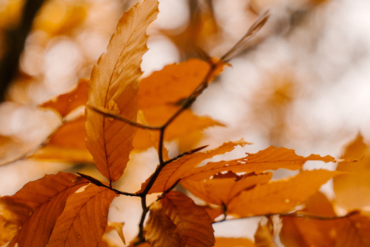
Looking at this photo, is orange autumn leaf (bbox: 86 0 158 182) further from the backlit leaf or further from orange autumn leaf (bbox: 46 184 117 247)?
the backlit leaf

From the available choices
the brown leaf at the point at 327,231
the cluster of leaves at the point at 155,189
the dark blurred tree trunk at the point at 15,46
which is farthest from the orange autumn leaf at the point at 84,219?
the dark blurred tree trunk at the point at 15,46

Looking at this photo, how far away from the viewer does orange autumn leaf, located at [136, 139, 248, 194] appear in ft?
0.67

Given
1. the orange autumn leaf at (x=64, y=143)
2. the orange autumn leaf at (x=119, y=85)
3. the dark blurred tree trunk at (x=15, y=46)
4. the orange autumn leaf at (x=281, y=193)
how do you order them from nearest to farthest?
1. the orange autumn leaf at (x=119, y=85)
2. the orange autumn leaf at (x=281, y=193)
3. the orange autumn leaf at (x=64, y=143)
4. the dark blurred tree trunk at (x=15, y=46)

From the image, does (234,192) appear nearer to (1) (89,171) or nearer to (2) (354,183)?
(2) (354,183)

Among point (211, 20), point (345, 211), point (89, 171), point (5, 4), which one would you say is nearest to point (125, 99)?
point (345, 211)

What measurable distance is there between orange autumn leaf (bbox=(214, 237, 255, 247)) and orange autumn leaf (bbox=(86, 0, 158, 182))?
0.21 metres

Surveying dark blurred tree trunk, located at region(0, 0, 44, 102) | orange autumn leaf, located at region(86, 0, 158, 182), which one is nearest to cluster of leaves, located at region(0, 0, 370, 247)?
orange autumn leaf, located at region(86, 0, 158, 182)

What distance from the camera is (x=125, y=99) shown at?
0.20 meters

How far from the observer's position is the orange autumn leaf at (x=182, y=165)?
0.67 feet

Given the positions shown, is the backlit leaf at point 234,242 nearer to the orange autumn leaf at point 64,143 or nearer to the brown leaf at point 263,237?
the brown leaf at point 263,237

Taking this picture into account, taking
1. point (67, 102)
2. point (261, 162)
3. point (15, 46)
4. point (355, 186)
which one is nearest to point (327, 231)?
point (355, 186)

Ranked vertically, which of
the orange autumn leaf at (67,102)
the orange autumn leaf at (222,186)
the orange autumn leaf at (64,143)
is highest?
the orange autumn leaf at (67,102)

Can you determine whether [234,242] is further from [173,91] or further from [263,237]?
[173,91]

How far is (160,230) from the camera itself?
231mm
